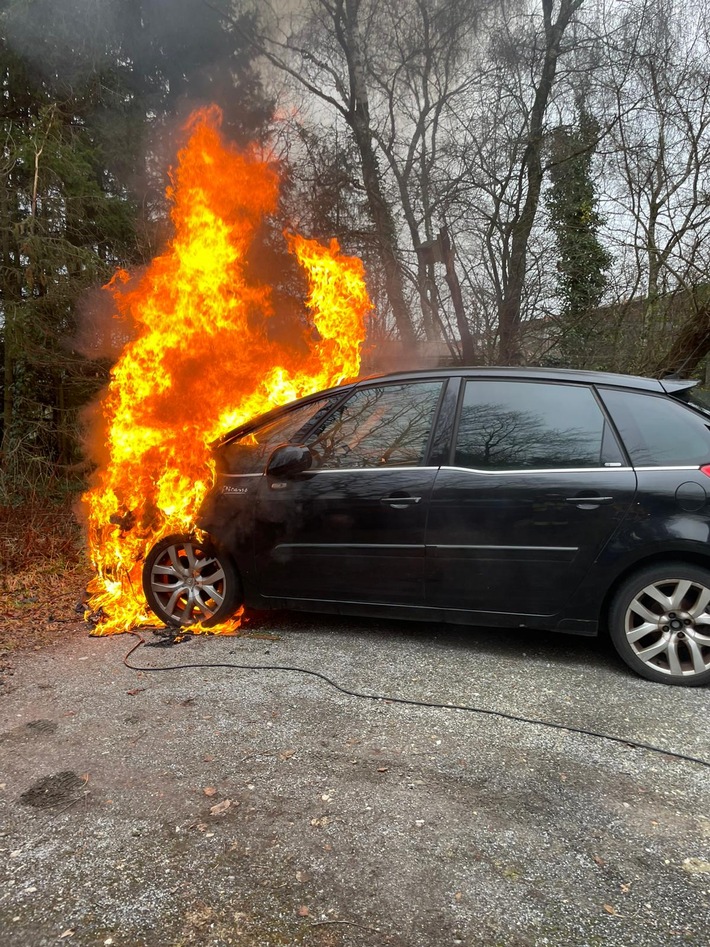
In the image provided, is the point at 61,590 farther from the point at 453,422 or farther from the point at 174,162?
the point at 174,162

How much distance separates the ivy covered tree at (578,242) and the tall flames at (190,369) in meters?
4.52

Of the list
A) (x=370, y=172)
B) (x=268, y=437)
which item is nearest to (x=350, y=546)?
(x=268, y=437)

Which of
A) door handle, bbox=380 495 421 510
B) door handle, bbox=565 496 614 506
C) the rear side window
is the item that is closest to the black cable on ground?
door handle, bbox=380 495 421 510

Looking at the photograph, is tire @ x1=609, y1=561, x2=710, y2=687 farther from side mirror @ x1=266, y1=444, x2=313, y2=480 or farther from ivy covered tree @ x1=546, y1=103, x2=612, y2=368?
ivy covered tree @ x1=546, y1=103, x2=612, y2=368

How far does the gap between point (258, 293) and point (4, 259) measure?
13.1ft

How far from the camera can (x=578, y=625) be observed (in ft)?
12.2

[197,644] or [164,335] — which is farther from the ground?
[164,335]

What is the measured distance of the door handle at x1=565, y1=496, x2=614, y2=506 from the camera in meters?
3.61

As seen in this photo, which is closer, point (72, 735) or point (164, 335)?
point (72, 735)

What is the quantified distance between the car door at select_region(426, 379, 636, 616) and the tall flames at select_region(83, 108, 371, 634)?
1808 mm

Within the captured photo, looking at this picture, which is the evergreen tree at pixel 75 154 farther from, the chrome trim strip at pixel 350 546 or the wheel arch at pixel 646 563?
the wheel arch at pixel 646 563

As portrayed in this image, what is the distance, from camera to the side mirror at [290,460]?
13.5 feet

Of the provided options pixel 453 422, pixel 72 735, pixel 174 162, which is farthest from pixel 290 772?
pixel 174 162

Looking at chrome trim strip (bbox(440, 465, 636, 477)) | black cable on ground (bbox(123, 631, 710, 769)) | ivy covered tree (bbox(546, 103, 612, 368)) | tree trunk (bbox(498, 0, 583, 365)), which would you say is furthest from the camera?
tree trunk (bbox(498, 0, 583, 365))
